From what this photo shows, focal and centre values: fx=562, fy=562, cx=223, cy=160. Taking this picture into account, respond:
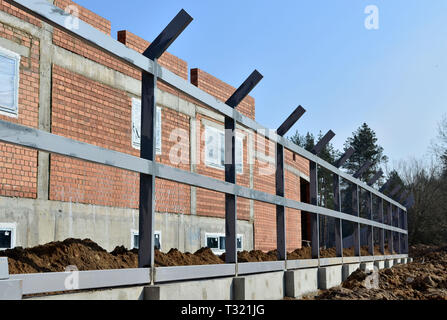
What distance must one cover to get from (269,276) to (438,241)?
3648 centimetres

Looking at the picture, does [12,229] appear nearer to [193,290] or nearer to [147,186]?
[193,290]

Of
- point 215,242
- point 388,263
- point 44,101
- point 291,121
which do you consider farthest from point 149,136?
point 388,263

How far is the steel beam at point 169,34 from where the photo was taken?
15.4 feet

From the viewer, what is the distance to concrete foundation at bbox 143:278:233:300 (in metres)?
4.30

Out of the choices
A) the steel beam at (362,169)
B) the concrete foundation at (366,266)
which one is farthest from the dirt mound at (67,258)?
the steel beam at (362,169)

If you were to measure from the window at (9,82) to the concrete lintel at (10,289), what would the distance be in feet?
17.7

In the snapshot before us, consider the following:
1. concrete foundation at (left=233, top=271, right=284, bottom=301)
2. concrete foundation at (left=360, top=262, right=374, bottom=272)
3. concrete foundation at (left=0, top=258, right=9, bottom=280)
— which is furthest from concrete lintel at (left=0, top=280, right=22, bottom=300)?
concrete foundation at (left=360, top=262, right=374, bottom=272)

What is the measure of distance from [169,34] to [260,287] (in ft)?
10.1

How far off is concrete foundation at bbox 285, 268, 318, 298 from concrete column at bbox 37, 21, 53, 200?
384cm

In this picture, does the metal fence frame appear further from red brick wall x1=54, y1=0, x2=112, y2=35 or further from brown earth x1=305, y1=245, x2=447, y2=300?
red brick wall x1=54, y1=0, x2=112, y2=35

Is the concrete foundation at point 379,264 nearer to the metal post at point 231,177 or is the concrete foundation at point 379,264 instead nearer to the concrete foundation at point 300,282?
the concrete foundation at point 300,282

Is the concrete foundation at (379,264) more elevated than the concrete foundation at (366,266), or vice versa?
the concrete foundation at (366,266)

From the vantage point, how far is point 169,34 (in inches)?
188
